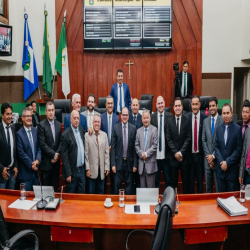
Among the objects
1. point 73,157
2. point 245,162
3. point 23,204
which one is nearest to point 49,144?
point 73,157

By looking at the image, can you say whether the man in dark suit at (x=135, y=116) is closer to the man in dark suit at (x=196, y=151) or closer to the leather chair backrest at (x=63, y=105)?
the man in dark suit at (x=196, y=151)

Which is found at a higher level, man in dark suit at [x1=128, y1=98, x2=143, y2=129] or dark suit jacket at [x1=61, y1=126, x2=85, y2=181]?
man in dark suit at [x1=128, y1=98, x2=143, y2=129]

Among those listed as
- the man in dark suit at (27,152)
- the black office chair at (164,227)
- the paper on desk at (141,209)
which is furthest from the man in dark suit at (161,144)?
the black office chair at (164,227)

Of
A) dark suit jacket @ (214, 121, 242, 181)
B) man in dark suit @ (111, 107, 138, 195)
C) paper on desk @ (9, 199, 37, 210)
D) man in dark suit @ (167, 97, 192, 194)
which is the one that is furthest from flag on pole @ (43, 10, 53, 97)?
dark suit jacket @ (214, 121, 242, 181)

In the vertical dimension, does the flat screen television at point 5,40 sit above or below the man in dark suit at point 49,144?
above

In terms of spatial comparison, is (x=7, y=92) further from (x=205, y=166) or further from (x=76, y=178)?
(x=205, y=166)

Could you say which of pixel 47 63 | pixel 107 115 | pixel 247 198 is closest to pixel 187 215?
pixel 247 198

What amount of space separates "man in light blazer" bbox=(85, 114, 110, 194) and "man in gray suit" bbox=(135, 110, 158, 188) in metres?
0.41

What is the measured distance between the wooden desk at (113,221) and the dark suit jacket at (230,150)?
2.57ft

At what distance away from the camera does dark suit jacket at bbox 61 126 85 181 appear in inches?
130

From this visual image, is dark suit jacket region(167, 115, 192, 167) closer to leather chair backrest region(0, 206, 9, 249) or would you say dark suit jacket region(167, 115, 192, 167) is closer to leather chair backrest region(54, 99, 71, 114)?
leather chair backrest region(0, 206, 9, 249)

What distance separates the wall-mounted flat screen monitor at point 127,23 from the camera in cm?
653

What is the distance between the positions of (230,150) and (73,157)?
6.05 feet

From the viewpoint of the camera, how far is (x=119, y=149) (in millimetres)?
3613
